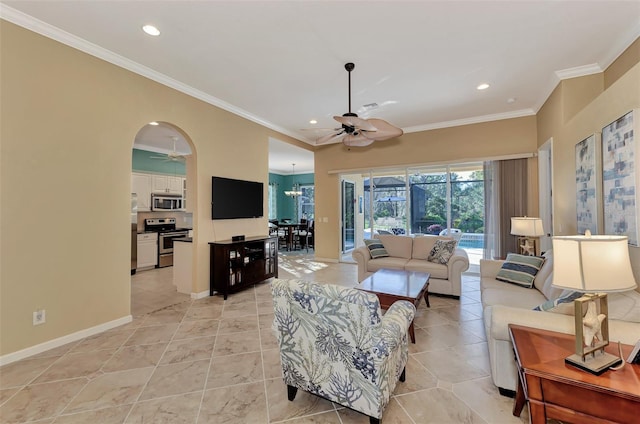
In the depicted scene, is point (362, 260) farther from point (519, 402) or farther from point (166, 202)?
point (166, 202)

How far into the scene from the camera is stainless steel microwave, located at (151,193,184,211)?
6633 millimetres

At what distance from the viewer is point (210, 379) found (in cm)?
223

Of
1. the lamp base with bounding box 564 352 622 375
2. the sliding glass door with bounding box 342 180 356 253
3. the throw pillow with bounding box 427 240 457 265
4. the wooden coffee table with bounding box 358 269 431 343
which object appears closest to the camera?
the lamp base with bounding box 564 352 622 375

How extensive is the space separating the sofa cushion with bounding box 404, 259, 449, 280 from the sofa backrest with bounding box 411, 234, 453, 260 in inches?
14.5

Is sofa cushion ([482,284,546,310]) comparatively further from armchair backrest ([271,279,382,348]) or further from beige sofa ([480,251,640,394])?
armchair backrest ([271,279,382,348])

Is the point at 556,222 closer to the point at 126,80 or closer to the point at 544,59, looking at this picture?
the point at 544,59

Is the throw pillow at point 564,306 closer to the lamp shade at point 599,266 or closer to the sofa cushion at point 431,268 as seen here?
the lamp shade at point 599,266

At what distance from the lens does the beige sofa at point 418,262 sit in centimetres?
409

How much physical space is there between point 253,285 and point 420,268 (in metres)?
2.82

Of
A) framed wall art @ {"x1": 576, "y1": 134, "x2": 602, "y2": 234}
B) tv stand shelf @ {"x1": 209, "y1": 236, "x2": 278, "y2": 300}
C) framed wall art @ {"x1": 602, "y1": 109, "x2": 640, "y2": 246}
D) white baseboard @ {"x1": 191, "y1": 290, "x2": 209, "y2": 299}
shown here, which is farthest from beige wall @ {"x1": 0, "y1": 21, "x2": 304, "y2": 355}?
framed wall art @ {"x1": 576, "y1": 134, "x2": 602, "y2": 234}

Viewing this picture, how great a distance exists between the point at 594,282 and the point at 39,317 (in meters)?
4.30

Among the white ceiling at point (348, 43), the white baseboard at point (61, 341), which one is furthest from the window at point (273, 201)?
the white baseboard at point (61, 341)

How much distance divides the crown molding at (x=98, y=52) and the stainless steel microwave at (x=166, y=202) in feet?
11.1

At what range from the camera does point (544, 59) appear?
332 centimetres
